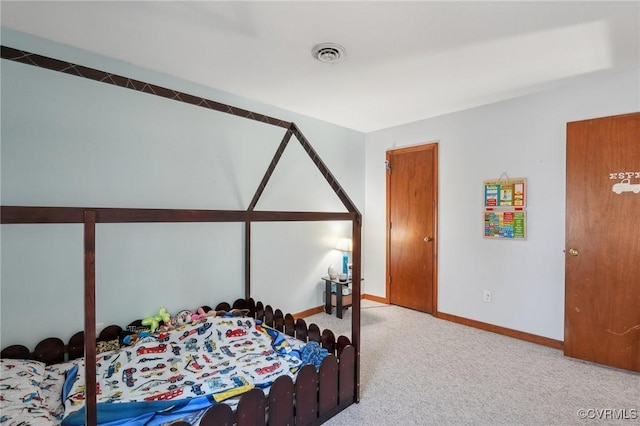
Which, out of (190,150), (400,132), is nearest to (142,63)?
(190,150)

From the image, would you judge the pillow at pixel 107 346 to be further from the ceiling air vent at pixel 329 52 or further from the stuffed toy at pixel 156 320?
the ceiling air vent at pixel 329 52

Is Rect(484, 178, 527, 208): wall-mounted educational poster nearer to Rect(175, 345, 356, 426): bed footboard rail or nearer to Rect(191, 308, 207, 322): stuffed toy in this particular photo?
Rect(175, 345, 356, 426): bed footboard rail

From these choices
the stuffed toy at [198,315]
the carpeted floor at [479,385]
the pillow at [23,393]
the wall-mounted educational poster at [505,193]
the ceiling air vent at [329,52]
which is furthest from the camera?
the wall-mounted educational poster at [505,193]

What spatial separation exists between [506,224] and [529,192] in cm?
37

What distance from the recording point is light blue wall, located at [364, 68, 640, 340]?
2771 mm

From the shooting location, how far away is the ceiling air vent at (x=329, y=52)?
2.06m

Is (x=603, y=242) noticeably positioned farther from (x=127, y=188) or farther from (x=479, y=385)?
(x=127, y=188)

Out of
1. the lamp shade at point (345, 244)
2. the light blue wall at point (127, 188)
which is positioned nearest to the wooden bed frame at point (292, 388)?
the light blue wall at point (127, 188)

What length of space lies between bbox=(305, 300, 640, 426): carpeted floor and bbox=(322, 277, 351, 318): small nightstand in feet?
1.52

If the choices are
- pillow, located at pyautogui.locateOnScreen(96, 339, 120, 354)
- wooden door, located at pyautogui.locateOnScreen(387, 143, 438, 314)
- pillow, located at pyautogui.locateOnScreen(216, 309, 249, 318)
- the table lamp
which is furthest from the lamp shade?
pillow, located at pyautogui.locateOnScreen(96, 339, 120, 354)

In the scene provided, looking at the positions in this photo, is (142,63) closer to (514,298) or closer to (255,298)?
(255,298)

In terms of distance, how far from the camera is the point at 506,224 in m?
3.12

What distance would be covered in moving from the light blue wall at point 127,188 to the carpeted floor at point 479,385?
1.40 meters

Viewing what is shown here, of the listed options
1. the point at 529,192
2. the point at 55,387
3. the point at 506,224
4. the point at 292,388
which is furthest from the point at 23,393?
the point at 529,192
